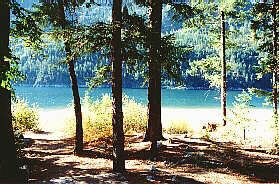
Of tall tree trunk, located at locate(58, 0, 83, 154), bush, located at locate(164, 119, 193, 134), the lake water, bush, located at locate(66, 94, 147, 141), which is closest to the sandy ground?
bush, located at locate(164, 119, 193, 134)

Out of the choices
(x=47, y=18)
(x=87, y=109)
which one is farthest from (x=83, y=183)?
(x=87, y=109)

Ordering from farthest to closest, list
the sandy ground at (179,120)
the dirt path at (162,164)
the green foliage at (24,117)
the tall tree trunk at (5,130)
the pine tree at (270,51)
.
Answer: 1. the green foliage at (24,117)
2. the sandy ground at (179,120)
3. the pine tree at (270,51)
4. the dirt path at (162,164)
5. the tall tree trunk at (5,130)

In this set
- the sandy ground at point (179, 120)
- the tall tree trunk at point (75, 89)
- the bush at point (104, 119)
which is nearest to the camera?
the tall tree trunk at point (75, 89)

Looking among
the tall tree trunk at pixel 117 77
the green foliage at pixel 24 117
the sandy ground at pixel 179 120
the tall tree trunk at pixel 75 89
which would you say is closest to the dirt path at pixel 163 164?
the tall tree trunk at pixel 75 89

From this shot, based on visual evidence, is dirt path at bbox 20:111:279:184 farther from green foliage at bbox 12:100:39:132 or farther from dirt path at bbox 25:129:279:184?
green foliage at bbox 12:100:39:132

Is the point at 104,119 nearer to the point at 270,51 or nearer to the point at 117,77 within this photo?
the point at 117,77

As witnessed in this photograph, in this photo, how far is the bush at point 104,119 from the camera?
12.3m

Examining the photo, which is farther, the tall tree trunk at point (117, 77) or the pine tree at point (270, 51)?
the pine tree at point (270, 51)

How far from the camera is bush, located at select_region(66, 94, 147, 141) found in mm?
12305

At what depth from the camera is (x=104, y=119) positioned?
1284cm

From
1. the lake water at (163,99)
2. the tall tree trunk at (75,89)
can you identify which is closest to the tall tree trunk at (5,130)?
the tall tree trunk at (75,89)

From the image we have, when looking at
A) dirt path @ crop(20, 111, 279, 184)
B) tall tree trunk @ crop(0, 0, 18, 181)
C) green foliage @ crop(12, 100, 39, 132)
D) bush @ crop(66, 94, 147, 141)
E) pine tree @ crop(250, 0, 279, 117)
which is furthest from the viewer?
green foliage @ crop(12, 100, 39, 132)

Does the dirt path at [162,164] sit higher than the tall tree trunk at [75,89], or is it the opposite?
the tall tree trunk at [75,89]

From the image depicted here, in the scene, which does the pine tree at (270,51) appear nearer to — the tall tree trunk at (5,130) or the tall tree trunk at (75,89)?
the tall tree trunk at (75,89)
